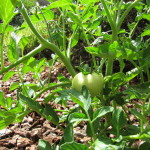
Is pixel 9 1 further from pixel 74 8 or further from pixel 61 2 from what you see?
pixel 74 8

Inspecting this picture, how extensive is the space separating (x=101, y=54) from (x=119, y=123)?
23cm

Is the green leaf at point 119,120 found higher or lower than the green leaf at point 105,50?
lower

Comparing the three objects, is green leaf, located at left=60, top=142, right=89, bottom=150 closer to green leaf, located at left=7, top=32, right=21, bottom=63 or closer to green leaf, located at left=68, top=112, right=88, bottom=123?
green leaf, located at left=68, top=112, right=88, bottom=123

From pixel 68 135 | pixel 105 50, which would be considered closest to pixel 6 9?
pixel 105 50

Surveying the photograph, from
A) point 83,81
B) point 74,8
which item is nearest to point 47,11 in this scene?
point 74,8

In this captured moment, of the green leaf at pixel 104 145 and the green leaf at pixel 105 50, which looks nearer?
the green leaf at pixel 104 145

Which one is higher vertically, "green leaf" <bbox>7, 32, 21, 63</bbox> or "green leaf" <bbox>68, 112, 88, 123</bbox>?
"green leaf" <bbox>7, 32, 21, 63</bbox>

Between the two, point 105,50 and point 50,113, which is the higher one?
point 105,50

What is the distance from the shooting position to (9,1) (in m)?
0.88

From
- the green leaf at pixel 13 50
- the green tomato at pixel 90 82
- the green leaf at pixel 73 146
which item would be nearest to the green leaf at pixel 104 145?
the green leaf at pixel 73 146

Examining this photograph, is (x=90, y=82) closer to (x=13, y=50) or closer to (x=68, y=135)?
(x=68, y=135)

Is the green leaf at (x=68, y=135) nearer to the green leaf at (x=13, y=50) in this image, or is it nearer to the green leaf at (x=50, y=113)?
the green leaf at (x=50, y=113)

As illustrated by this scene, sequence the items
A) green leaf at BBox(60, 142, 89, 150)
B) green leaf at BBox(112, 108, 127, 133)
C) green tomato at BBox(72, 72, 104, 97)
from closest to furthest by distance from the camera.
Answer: green leaf at BBox(60, 142, 89, 150) < green leaf at BBox(112, 108, 127, 133) < green tomato at BBox(72, 72, 104, 97)

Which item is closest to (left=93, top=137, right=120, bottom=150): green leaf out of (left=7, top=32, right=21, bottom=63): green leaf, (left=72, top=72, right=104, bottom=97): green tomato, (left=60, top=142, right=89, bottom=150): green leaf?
(left=60, top=142, right=89, bottom=150): green leaf
